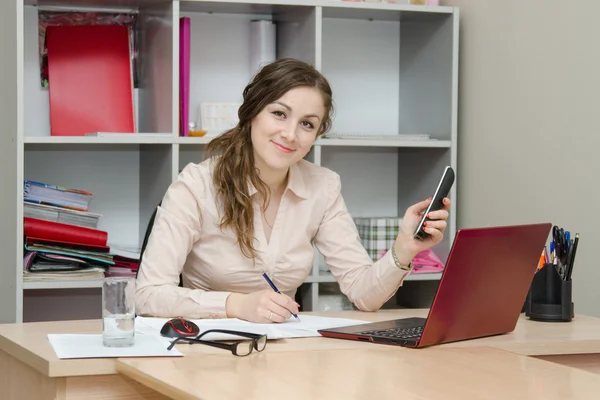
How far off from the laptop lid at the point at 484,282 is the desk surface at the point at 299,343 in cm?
3

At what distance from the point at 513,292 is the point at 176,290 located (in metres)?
0.73

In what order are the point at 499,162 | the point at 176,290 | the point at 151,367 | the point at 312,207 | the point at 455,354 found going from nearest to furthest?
1. the point at 151,367
2. the point at 455,354
3. the point at 176,290
4. the point at 312,207
5. the point at 499,162

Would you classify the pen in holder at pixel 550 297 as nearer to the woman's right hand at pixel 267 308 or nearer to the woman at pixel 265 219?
the woman at pixel 265 219

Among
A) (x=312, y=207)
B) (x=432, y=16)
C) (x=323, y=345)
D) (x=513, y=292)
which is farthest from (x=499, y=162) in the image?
(x=323, y=345)

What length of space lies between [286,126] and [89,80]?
1.10 meters

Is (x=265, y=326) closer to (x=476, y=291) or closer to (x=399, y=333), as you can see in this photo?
(x=399, y=333)

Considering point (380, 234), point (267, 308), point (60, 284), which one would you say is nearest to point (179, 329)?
point (267, 308)

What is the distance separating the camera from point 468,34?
3.03 meters

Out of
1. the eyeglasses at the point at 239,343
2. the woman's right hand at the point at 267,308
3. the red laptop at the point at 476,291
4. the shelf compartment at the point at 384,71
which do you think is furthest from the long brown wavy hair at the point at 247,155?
the shelf compartment at the point at 384,71

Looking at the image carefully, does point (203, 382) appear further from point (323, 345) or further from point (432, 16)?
point (432, 16)

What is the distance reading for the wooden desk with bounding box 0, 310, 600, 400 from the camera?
53.2 inches

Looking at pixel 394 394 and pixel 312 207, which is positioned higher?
pixel 312 207

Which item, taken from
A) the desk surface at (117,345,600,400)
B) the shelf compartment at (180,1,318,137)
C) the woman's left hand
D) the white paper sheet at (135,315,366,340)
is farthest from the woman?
the shelf compartment at (180,1,318,137)

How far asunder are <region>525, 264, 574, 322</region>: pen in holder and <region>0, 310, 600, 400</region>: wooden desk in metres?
0.03
